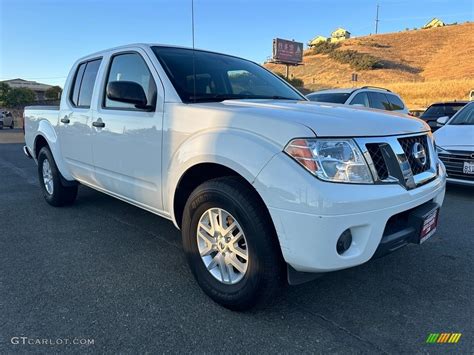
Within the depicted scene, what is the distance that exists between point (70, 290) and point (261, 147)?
1819mm

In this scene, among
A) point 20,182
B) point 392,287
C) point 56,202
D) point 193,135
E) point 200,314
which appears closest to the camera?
point 200,314

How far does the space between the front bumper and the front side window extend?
146cm

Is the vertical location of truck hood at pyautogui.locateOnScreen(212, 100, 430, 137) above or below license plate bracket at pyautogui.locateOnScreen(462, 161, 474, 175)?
above

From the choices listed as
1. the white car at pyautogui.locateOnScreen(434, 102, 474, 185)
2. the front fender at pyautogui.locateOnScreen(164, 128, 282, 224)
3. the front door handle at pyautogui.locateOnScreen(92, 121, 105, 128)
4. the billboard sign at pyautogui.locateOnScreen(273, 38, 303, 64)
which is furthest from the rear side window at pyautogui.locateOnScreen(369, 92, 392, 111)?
the billboard sign at pyautogui.locateOnScreen(273, 38, 303, 64)

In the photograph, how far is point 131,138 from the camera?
3314mm

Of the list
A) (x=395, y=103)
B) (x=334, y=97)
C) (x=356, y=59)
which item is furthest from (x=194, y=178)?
(x=356, y=59)

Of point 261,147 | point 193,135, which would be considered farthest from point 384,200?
point 193,135

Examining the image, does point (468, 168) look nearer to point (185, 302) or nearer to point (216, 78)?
point (216, 78)

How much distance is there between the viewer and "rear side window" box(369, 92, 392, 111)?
881 centimetres

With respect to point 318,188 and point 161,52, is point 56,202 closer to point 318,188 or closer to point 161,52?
point 161,52

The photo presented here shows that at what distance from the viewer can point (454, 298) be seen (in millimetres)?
2814

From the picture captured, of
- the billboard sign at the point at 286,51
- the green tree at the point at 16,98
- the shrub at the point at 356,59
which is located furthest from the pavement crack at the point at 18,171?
the shrub at the point at 356,59

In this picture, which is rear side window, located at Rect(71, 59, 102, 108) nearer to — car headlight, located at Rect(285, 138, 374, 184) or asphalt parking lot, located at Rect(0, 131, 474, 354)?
asphalt parking lot, located at Rect(0, 131, 474, 354)

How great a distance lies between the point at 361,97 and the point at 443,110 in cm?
405
